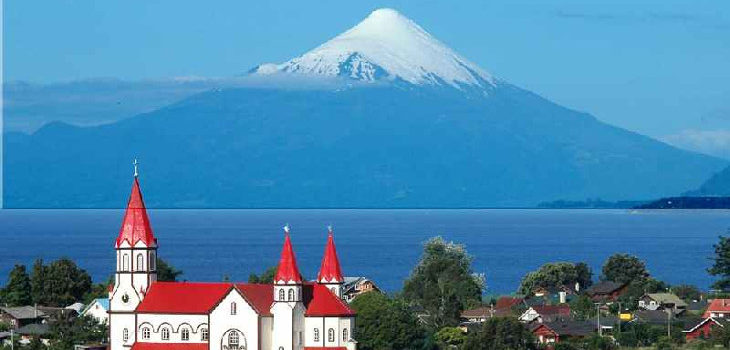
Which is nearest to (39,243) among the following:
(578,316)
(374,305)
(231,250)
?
(231,250)

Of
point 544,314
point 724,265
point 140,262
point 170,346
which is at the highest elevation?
point 140,262

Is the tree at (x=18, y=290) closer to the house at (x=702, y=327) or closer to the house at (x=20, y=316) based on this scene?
the house at (x=20, y=316)

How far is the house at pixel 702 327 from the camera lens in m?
70.9

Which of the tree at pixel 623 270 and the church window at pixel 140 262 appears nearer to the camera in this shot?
the church window at pixel 140 262

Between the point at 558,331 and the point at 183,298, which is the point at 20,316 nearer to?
the point at 183,298

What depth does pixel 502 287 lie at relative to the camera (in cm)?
11056

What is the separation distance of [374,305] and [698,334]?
15625mm

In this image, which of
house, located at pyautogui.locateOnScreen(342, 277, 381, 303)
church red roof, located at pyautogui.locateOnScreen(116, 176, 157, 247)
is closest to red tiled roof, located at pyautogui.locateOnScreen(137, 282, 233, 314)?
church red roof, located at pyautogui.locateOnScreen(116, 176, 157, 247)

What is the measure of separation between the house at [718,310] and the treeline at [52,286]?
23036 millimetres

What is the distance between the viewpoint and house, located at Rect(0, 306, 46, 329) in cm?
7069

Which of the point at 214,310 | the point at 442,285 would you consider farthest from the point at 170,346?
the point at 442,285

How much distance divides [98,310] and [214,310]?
798 cm

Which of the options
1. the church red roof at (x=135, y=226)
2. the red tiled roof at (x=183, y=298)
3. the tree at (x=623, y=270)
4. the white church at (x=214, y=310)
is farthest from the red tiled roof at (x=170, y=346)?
the tree at (x=623, y=270)

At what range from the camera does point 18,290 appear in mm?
77875
